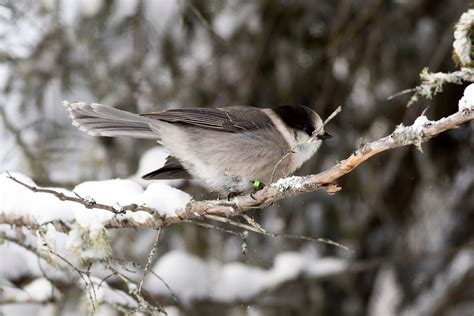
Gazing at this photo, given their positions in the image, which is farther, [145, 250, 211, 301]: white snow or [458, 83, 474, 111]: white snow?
[145, 250, 211, 301]: white snow

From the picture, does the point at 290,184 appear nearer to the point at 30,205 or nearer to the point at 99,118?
the point at 30,205

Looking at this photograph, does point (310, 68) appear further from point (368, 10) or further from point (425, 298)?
point (425, 298)

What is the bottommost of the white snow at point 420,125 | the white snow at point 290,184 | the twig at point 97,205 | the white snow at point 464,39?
the twig at point 97,205

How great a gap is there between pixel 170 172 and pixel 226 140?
1.11 feet

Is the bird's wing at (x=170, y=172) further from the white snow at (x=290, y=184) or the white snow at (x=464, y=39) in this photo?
the white snow at (x=464, y=39)

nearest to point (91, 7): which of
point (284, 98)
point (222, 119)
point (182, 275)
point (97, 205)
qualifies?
point (284, 98)

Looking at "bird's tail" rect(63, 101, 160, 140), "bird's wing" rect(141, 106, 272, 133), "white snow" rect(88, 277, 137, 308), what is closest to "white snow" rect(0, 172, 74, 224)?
"white snow" rect(88, 277, 137, 308)

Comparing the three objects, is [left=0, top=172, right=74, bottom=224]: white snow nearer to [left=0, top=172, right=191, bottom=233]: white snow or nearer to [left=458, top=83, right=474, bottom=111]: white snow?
[left=0, top=172, right=191, bottom=233]: white snow

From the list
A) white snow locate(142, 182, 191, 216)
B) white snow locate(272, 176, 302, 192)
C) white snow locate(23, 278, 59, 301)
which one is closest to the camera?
white snow locate(272, 176, 302, 192)

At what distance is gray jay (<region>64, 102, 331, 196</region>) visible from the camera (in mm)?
3688

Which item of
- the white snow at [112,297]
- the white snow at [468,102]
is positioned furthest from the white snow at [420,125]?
the white snow at [112,297]

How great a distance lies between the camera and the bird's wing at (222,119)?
12.4ft

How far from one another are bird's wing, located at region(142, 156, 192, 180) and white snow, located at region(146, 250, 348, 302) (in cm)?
→ 117

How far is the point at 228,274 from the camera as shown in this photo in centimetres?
509
